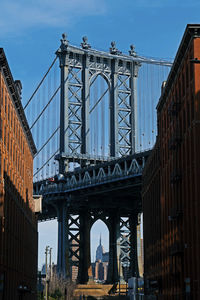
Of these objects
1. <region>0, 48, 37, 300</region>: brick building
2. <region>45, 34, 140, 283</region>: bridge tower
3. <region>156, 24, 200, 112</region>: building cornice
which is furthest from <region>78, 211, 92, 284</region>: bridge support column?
<region>156, 24, 200, 112</region>: building cornice

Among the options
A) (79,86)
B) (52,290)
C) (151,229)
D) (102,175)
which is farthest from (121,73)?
(151,229)

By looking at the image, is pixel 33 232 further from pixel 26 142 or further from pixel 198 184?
pixel 198 184

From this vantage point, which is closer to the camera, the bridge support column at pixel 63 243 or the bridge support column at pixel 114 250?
the bridge support column at pixel 63 243

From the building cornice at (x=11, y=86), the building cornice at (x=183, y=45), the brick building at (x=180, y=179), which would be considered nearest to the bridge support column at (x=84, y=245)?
the building cornice at (x=11, y=86)

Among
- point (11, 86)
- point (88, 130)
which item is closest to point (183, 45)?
point (11, 86)

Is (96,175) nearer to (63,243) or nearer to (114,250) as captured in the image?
(63,243)

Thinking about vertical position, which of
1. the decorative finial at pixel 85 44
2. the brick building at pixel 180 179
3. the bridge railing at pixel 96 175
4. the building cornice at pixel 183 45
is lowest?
the brick building at pixel 180 179

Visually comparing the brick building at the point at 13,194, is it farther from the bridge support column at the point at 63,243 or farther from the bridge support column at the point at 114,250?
the bridge support column at the point at 114,250

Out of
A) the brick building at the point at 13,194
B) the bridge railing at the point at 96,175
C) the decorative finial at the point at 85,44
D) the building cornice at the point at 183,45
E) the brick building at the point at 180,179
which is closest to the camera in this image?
the brick building at the point at 180,179

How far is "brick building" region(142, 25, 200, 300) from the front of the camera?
5588 centimetres

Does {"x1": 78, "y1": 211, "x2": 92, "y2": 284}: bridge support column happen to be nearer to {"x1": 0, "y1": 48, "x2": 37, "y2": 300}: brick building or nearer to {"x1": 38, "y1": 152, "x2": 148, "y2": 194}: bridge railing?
{"x1": 38, "y1": 152, "x2": 148, "y2": 194}: bridge railing

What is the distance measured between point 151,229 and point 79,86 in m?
57.2

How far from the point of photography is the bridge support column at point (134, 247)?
15262 centimetres

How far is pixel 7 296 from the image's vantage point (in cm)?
7325
